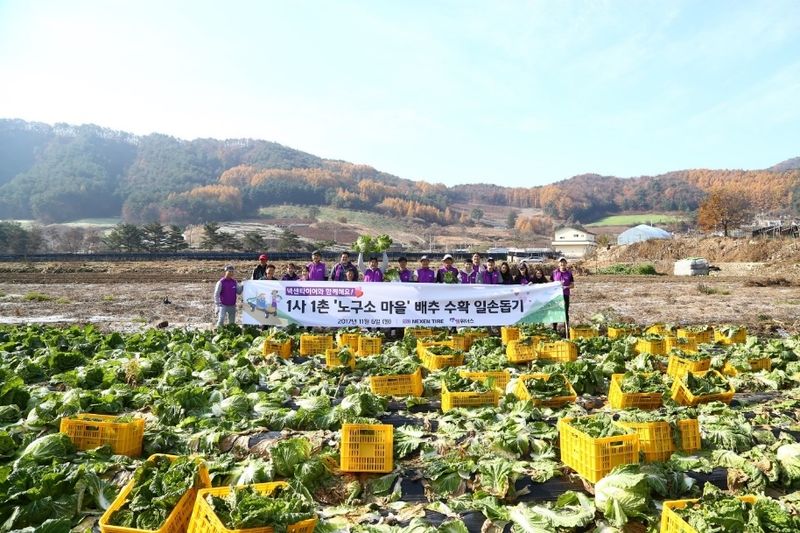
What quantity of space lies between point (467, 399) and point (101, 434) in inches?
153

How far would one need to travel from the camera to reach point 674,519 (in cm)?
324

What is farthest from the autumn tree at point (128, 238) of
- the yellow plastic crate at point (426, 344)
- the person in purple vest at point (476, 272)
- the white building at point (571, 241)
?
the yellow plastic crate at point (426, 344)

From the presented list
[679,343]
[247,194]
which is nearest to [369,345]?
[679,343]

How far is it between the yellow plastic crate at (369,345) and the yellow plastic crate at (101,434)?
16.0 feet

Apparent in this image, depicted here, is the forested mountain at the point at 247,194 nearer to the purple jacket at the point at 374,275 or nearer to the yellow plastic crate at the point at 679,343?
the purple jacket at the point at 374,275

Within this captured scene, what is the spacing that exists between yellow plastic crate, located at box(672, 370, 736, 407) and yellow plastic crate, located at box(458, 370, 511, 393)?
6.70ft

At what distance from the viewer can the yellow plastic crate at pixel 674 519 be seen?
312 centimetres

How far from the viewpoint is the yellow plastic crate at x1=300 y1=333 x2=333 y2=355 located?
31.8 ft

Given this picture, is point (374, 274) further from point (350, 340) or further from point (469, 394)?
point (469, 394)

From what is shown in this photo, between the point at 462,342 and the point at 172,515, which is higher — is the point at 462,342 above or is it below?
below

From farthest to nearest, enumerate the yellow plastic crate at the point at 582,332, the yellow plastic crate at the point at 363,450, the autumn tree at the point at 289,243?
the autumn tree at the point at 289,243
the yellow plastic crate at the point at 582,332
the yellow plastic crate at the point at 363,450

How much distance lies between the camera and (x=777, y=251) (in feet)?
141

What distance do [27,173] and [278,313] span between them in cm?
21828

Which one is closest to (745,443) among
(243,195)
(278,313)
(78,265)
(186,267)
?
(278,313)
